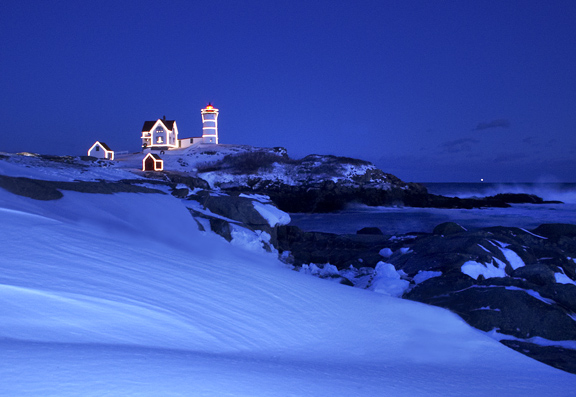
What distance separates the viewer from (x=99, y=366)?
1890 millimetres

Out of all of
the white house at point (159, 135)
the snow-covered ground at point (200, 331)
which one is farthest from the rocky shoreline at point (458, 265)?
the white house at point (159, 135)

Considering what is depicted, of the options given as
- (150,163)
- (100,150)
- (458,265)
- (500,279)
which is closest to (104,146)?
(100,150)

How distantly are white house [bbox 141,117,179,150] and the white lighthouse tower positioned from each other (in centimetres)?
495

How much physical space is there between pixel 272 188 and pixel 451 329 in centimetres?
3994

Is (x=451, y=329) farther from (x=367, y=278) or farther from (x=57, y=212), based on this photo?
(x=57, y=212)

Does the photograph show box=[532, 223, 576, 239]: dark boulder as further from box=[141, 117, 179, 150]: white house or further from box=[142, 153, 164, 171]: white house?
box=[141, 117, 179, 150]: white house

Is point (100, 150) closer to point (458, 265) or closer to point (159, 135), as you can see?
point (159, 135)

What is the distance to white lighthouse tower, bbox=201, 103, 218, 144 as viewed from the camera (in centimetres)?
6581

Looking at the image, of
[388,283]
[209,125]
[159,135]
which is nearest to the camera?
[388,283]

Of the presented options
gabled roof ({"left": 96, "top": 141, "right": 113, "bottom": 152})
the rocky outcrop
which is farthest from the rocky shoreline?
gabled roof ({"left": 96, "top": 141, "right": 113, "bottom": 152})

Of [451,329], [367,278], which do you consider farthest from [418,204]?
[451,329]

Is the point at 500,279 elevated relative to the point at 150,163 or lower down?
lower down

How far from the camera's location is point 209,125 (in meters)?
66.4

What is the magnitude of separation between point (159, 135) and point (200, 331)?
63412mm
